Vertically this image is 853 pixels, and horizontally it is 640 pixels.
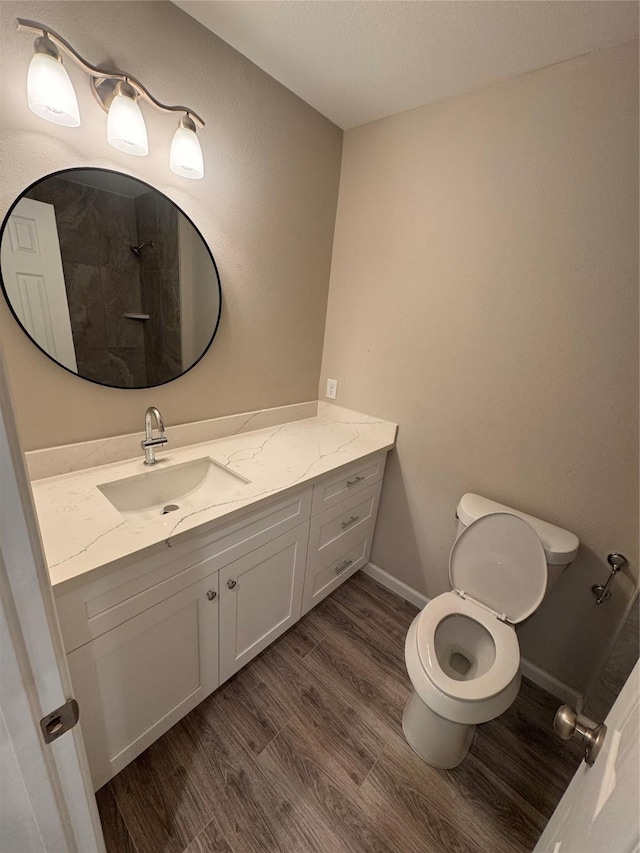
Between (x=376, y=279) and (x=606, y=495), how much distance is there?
4.44 ft

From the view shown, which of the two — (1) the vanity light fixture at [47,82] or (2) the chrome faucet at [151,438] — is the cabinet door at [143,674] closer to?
(2) the chrome faucet at [151,438]

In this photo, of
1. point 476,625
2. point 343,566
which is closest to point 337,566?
point 343,566

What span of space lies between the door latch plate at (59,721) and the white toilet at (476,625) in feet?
3.26

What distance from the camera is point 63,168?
1032 mm

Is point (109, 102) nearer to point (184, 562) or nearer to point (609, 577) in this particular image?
point (184, 562)

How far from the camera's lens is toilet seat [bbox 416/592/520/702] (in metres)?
1.07

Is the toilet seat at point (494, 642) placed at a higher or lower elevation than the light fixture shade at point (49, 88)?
lower

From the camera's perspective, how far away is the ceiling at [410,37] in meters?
1.03

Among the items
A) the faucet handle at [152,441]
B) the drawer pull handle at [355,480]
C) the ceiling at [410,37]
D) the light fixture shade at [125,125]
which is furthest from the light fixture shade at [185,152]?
the drawer pull handle at [355,480]

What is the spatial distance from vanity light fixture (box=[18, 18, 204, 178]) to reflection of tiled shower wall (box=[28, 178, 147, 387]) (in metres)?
0.17

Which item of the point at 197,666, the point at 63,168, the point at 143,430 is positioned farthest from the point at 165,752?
the point at 63,168

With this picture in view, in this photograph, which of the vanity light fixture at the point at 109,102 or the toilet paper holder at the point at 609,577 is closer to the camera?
the vanity light fixture at the point at 109,102

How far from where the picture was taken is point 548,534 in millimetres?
1323

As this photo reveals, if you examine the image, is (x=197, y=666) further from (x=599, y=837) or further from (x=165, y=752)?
(x=599, y=837)
